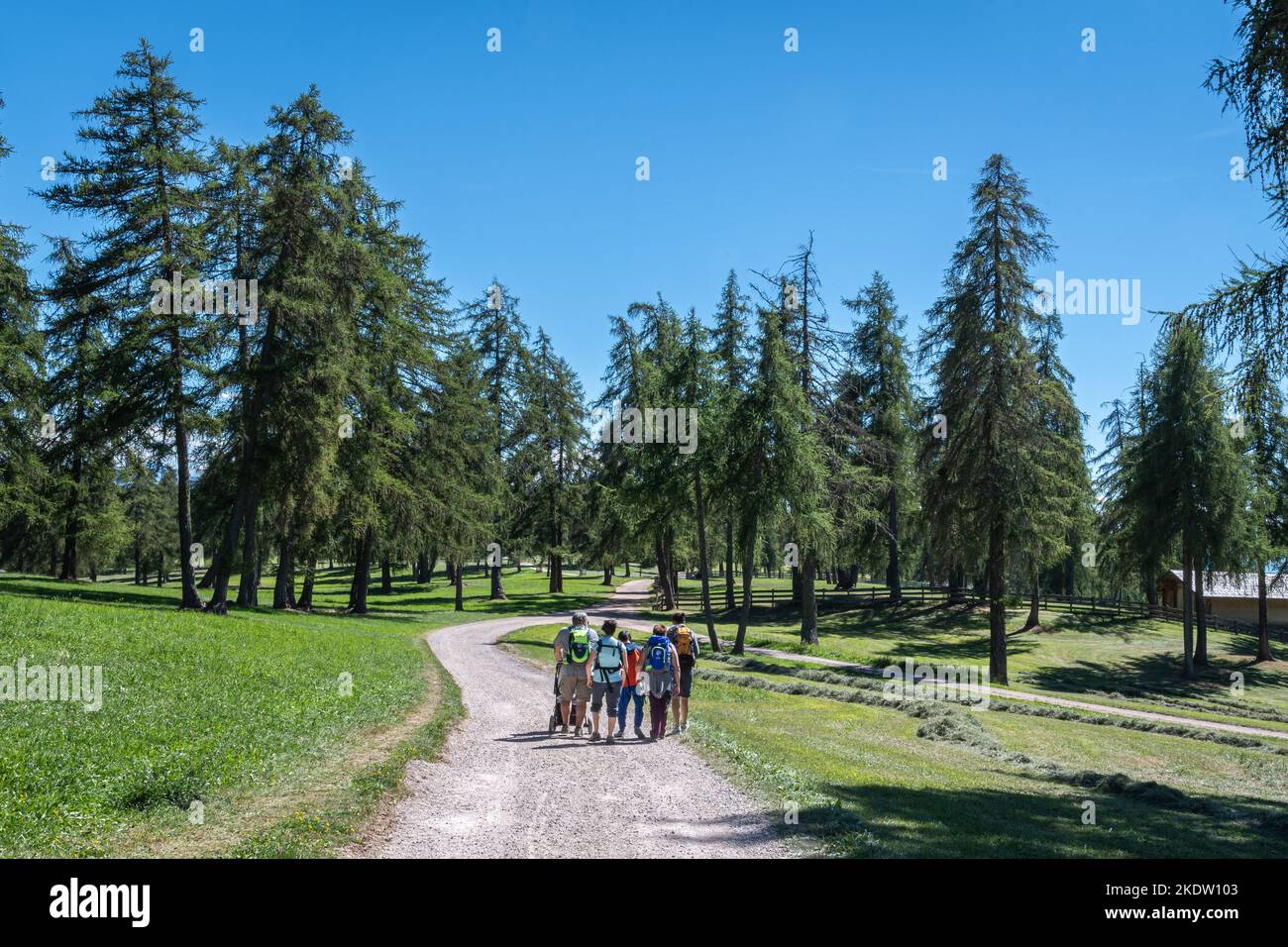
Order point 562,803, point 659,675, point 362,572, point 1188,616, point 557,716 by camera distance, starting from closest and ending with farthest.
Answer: point 562,803, point 659,675, point 557,716, point 1188,616, point 362,572

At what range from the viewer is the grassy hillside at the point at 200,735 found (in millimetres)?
7668

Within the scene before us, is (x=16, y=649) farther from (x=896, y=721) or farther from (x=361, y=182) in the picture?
(x=361, y=182)

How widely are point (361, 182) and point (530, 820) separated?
34602 millimetres

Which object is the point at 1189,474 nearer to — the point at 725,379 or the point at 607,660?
the point at 725,379

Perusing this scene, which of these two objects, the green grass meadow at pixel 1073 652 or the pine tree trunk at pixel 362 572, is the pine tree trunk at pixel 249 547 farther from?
the green grass meadow at pixel 1073 652

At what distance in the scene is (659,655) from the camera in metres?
14.0

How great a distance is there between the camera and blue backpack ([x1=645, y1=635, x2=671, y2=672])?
14.0 metres

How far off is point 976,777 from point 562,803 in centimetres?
832

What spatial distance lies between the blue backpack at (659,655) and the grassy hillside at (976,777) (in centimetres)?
→ 140

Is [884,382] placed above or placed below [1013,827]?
above

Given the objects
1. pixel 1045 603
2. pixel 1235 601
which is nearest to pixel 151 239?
pixel 1045 603

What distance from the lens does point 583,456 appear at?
182ft

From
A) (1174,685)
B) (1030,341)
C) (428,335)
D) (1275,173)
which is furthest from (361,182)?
(1174,685)

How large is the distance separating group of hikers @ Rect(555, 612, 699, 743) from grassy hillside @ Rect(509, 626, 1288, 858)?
83cm
